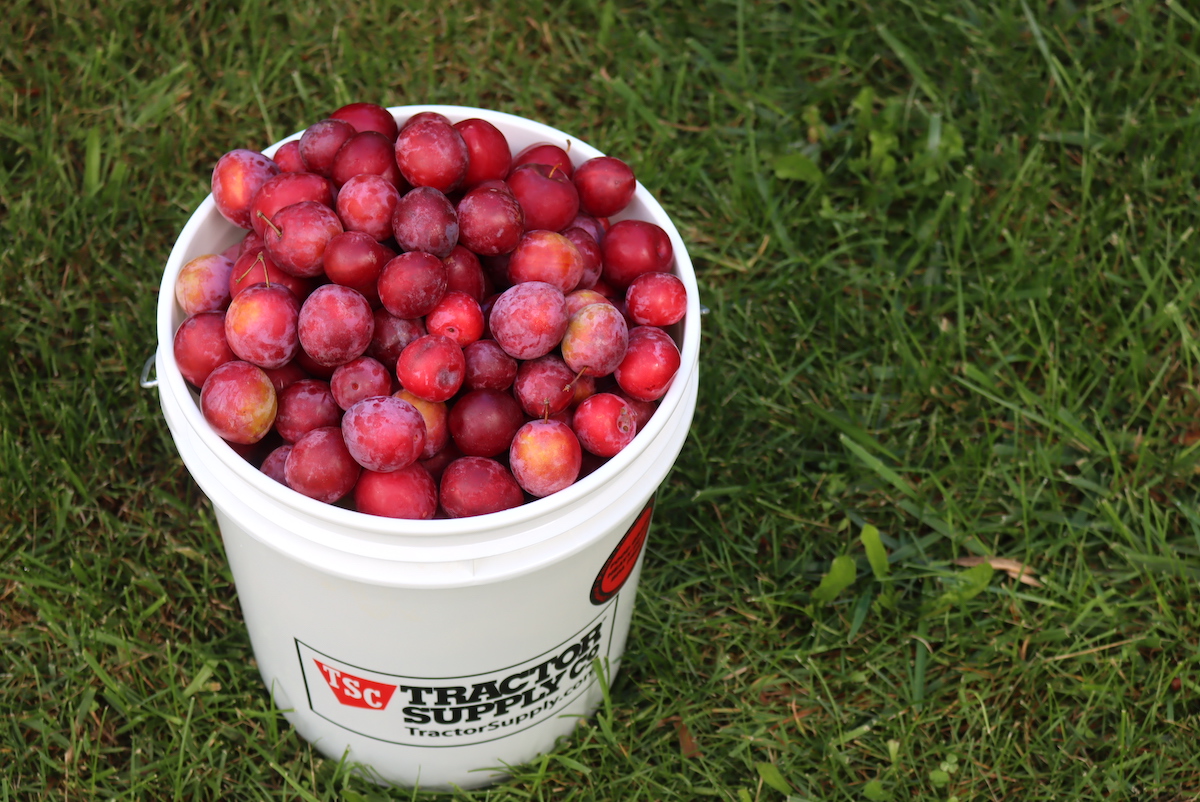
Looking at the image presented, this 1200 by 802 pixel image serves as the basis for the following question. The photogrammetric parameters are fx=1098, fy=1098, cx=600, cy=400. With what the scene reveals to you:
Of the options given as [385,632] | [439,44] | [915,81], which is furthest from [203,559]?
[915,81]

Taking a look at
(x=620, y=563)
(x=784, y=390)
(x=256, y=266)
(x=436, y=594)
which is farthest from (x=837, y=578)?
(x=256, y=266)

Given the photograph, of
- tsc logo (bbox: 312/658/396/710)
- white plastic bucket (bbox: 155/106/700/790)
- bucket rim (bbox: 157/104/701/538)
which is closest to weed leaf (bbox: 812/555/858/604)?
white plastic bucket (bbox: 155/106/700/790)

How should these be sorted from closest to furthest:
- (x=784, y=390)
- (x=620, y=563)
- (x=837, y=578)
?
(x=620, y=563), (x=837, y=578), (x=784, y=390)

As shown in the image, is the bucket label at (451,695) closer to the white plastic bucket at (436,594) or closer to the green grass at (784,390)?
the white plastic bucket at (436,594)

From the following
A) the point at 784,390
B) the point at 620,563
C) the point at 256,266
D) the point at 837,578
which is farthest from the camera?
the point at 784,390

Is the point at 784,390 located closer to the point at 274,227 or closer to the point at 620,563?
the point at 620,563

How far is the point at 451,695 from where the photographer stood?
2.05 meters

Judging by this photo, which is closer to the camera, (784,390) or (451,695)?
(451,695)

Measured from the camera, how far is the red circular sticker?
2.00 m

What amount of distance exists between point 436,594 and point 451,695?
13.6 inches

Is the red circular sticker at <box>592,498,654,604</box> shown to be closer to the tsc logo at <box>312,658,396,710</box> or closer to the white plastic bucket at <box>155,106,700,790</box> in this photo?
the white plastic bucket at <box>155,106,700,790</box>

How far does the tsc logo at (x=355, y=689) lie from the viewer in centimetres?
203

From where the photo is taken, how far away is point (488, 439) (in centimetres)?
184

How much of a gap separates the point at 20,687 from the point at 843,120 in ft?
9.15
